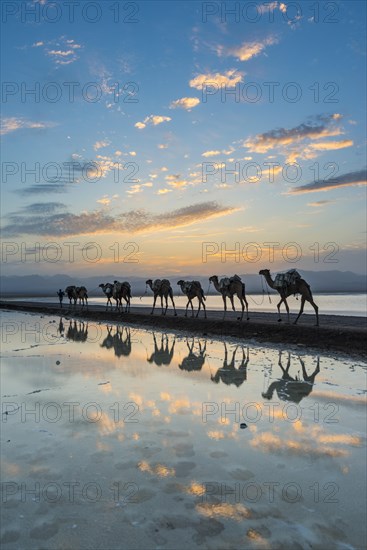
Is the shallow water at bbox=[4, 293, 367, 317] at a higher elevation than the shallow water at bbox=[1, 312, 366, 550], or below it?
below

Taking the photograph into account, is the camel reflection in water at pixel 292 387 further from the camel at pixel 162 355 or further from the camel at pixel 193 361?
the camel at pixel 162 355

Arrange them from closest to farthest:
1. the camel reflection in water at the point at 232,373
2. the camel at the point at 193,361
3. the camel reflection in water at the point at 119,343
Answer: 1. the camel reflection in water at the point at 232,373
2. the camel at the point at 193,361
3. the camel reflection in water at the point at 119,343

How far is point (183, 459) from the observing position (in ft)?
19.0

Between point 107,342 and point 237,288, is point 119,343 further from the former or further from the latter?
point 237,288

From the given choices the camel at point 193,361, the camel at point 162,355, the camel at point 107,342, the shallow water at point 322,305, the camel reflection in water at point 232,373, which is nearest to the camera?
the camel reflection in water at point 232,373

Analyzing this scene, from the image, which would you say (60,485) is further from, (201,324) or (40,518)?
(201,324)

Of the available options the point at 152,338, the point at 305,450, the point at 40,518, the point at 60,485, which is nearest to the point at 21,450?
the point at 60,485

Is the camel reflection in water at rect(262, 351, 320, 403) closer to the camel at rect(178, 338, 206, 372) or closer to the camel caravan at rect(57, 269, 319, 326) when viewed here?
the camel at rect(178, 338, 206, 372)

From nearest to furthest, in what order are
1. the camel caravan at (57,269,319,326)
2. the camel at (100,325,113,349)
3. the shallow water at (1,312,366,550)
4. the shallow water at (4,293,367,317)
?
1. the shallow water at (1,312,366,550)
2. the camel at (100,325,113,349)
3. the camel caravan at (57,269,319,326)
4. the shallow water at (4,293,367,317)

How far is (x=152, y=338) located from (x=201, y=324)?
430 centimetres

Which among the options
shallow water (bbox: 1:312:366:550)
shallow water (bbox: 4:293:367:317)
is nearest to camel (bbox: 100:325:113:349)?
shallow water (bbox: 1:312:366:550)

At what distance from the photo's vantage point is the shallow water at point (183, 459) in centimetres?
408

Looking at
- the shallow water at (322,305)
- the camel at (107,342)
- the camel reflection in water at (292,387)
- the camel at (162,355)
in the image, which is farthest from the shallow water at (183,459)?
the shallow water at (322,305)

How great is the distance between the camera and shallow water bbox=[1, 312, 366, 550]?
13.4 ft
